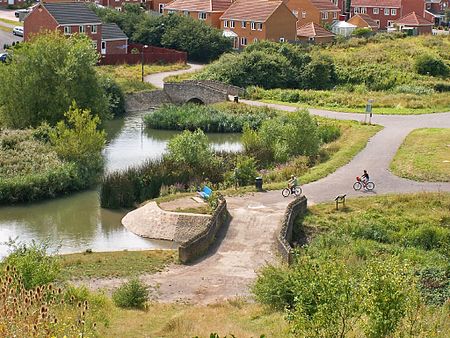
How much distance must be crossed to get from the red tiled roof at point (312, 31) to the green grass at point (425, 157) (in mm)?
41043

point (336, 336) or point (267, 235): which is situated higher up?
point (336, 336)

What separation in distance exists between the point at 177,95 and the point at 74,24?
15276 millimetres

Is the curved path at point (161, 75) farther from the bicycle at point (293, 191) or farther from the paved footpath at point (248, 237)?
the bicycle at point (293, 191)

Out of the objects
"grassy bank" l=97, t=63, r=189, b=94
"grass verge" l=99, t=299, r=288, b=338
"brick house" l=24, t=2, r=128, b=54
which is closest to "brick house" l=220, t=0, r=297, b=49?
"grassy bank" l=97, t=63, r=189, b=94

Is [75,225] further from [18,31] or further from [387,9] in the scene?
[387,9]

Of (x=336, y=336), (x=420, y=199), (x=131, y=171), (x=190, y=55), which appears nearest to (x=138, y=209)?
(x=131, y=171)

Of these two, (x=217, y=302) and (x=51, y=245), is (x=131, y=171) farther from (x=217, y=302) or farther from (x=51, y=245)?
(x=217, y=302)

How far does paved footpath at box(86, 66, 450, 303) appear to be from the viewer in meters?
27.5

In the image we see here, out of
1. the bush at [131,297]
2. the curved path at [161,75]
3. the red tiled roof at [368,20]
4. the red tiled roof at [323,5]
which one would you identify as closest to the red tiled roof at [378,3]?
the red tiled roof at [368,20]

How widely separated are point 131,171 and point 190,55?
41.9 metres

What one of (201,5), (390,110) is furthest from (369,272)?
(201,5)

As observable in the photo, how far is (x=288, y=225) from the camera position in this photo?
32.2 meters

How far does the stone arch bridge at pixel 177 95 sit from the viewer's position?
6575 cm

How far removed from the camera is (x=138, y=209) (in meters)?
38.3
